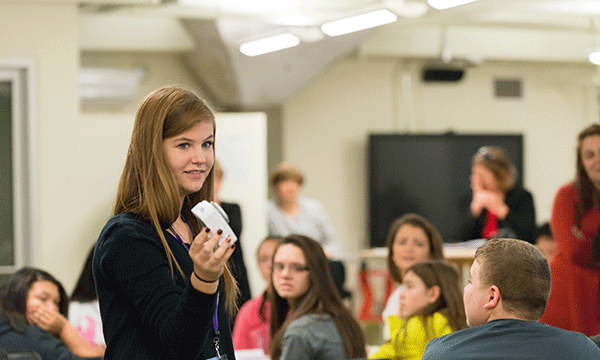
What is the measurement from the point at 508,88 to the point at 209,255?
303 inches

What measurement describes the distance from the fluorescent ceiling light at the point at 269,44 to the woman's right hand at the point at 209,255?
187 inches

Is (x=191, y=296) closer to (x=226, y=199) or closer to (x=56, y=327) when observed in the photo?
(x=56, y=327)

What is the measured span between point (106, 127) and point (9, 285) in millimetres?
2155

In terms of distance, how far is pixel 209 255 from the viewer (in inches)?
46.0

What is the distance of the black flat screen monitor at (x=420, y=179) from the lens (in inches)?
302

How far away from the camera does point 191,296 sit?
3.86 feet

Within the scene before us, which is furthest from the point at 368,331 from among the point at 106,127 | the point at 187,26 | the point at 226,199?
the point at 187,26

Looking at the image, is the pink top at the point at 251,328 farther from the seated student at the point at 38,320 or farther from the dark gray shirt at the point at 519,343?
the dark gray shirt at the point at 519,343

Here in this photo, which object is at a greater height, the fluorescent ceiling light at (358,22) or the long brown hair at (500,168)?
the fluorescent ceiling light at (358,22)

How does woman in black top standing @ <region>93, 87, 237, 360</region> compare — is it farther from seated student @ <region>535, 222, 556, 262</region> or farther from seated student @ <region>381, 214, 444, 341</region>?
seated student @ <region>535, 222, 556, 262</region>

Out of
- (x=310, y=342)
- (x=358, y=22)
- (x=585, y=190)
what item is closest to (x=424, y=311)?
(x=310, y=342)

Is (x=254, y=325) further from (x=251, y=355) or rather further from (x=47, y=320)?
(x=47, y=320)

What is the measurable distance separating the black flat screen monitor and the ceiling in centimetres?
86

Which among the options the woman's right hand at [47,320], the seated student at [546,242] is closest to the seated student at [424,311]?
the woman's right hand at [47,320]
